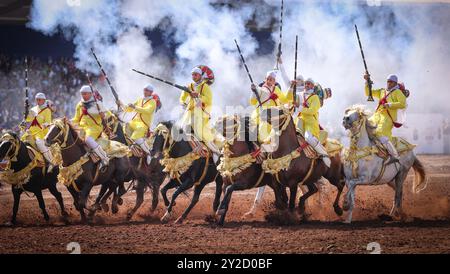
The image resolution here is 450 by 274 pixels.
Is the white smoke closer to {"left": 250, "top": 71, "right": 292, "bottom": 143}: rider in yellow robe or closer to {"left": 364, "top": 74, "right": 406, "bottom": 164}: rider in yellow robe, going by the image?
{"left": 364, "top": 74, "right": 406, "bottom": 164}: rider in yellow robe

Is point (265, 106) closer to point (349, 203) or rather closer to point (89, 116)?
point (349, 203)

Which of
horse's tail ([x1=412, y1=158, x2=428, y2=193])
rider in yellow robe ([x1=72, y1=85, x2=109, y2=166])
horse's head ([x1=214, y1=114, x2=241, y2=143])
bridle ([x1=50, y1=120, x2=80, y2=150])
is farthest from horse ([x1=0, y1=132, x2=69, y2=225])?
horse's tail ([x1=412, y1=158, x2=428, y2=193])

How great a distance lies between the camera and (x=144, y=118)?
45.2 ft

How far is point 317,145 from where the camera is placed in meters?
11.7

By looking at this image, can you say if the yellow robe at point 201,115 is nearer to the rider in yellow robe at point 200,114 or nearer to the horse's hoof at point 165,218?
the rider in yellow robe at point 200,114

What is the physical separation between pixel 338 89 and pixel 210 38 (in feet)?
13.9

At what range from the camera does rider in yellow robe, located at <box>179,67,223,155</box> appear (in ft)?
39.6

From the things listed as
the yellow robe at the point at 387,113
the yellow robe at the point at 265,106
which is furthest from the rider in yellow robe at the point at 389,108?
the yellow robe at the point at 265,106

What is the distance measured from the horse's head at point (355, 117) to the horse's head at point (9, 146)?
593cm

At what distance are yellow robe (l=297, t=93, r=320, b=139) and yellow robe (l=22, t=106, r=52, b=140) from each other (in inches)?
205

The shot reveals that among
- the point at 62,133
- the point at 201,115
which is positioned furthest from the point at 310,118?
the point at 62,133

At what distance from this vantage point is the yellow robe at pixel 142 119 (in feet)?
44.7
